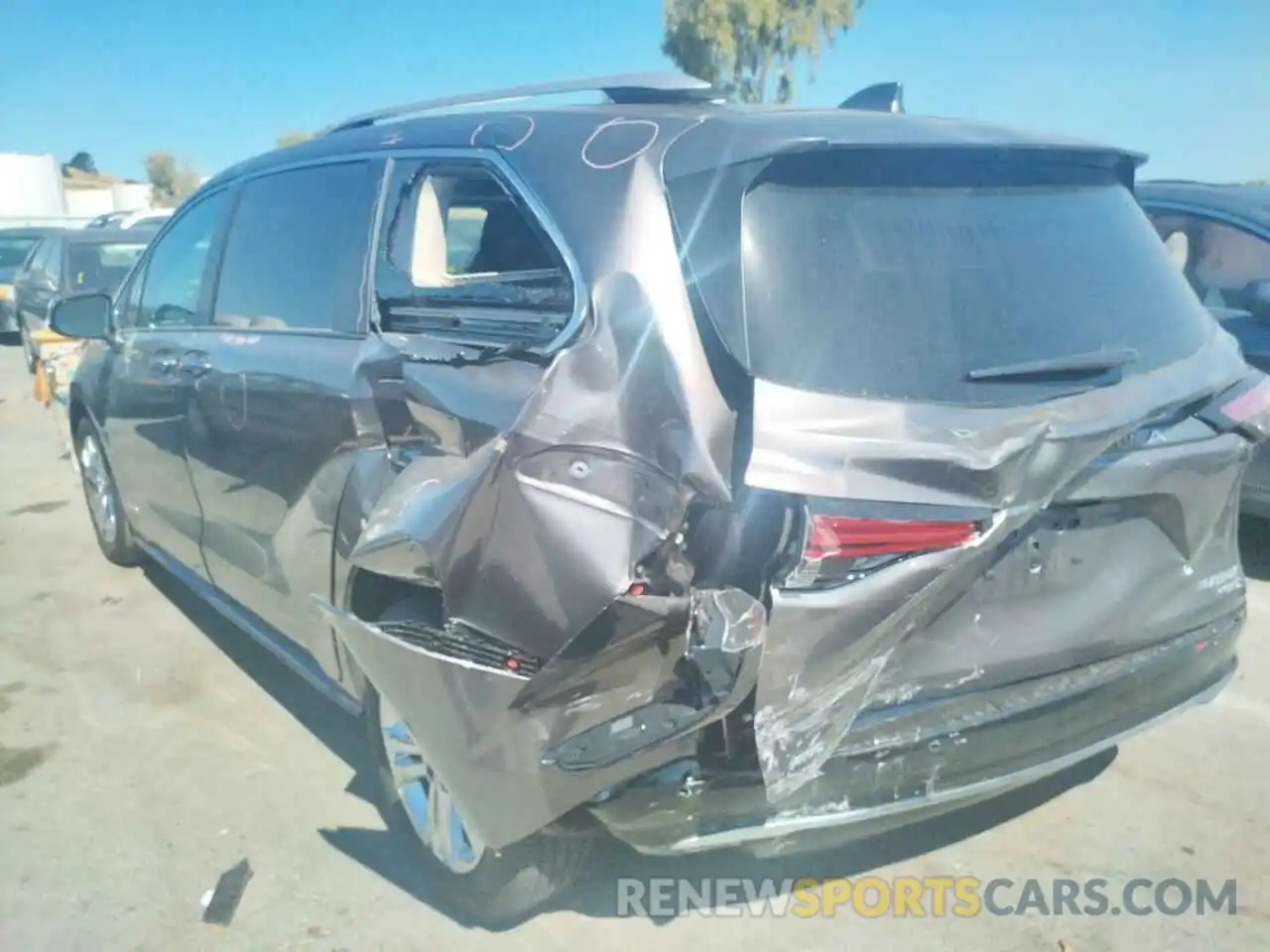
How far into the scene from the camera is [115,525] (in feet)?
17.5

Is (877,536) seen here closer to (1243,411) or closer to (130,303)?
(1243,411)

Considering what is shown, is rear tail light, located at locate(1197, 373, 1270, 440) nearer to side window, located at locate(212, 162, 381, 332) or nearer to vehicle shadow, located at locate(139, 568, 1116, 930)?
vehicle shadow, located at locate(139, 568, 1116, 930)

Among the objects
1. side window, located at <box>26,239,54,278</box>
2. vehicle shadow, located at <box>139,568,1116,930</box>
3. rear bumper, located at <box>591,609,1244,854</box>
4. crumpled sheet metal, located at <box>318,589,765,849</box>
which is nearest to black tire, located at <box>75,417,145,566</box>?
vehicle shadow, located at <box>139,568,1116,930</box>

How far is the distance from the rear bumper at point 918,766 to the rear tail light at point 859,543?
351 millimetres

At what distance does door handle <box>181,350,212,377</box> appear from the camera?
3.74 m

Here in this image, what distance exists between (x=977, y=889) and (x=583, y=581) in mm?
1570

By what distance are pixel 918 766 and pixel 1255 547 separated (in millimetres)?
4109

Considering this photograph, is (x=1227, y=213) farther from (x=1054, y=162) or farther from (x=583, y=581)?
(x=583, y=581)

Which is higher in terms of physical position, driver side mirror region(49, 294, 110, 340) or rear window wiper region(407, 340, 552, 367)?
rear window wiper region(407, 340, 552, 367)

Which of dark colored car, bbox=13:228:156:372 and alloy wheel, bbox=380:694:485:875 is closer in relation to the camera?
alloy wheel, bbox=380:694:485:875

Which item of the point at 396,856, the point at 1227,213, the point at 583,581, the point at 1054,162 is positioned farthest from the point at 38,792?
the point at 1227,213

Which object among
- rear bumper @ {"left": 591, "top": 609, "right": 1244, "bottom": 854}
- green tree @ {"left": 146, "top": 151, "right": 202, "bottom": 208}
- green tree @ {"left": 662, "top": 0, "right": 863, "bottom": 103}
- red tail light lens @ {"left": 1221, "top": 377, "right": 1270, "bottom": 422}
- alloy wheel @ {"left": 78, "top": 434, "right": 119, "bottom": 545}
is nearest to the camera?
rear bumper @ {"left": 591, "top": 609, "right": 1244, "bottom": 854}

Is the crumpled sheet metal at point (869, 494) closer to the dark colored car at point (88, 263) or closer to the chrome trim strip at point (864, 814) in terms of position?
the chrome trim strip at point (864, 814)

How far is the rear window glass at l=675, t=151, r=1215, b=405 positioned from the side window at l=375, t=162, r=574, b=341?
1.65 feet
